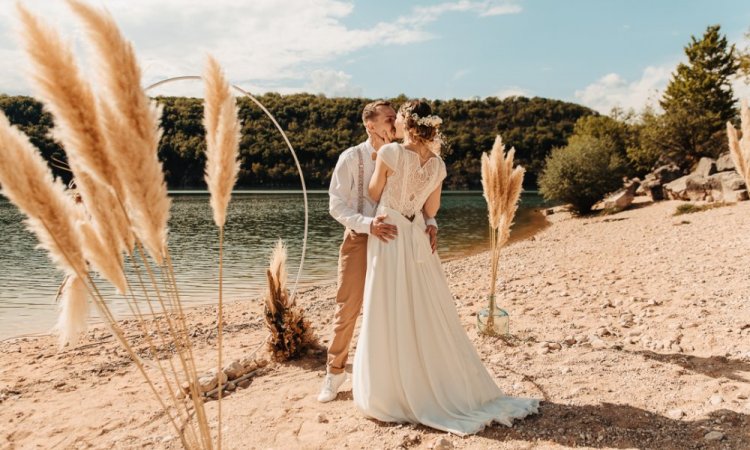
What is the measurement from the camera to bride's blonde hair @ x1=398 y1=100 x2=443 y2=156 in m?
3.82

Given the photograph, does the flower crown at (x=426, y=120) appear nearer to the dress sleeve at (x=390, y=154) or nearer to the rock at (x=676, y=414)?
the dress sleeve at (x=390, y=154)

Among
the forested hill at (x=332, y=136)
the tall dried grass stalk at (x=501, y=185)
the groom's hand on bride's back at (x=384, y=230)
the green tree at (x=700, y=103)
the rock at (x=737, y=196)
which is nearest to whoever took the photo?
the groom's hand on bride's back at (x=384, y=230)

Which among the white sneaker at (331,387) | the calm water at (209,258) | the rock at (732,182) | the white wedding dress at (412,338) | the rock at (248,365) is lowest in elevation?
the calm water at (209,258)

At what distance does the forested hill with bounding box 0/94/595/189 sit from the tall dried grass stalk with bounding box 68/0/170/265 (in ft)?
202

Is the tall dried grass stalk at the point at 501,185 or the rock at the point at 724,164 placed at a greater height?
the rock at the point at 724,164

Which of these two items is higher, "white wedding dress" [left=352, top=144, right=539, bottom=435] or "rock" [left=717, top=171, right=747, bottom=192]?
"rock" [left=717, top=171, right=747, bottom=192]

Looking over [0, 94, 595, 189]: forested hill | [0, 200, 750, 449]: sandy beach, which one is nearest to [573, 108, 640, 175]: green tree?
[0, 94, 595, 189]: forested hill

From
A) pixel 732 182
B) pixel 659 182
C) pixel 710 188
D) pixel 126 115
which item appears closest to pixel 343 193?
pixel 126 115

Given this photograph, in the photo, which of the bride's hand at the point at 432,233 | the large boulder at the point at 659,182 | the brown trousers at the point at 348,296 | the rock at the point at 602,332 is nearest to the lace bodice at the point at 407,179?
the bride's hand at the point at 432,233

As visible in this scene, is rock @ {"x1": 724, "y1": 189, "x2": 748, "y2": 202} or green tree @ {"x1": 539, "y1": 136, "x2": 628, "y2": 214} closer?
rock @ {"x1": 724, "y1": 189, "x2": 748, "y2": 202}

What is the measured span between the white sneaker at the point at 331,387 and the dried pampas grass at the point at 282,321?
1.31 metres

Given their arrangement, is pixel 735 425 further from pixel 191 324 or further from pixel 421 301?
pixel 191 324

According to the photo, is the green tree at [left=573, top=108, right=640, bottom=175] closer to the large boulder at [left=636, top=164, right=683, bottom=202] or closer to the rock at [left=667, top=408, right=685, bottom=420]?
the large boulder at [left=636, top=164, right=683, bottom=202]

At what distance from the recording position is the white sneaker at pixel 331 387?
14.0 feet
